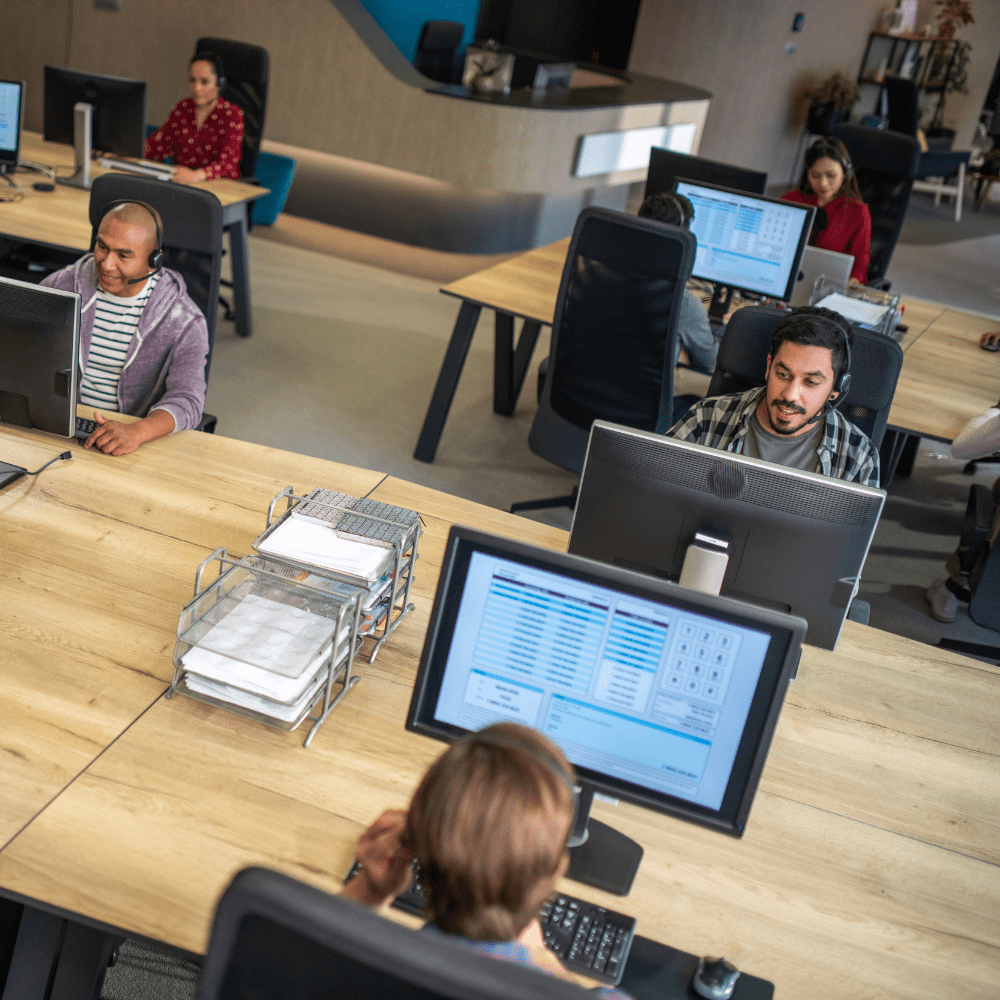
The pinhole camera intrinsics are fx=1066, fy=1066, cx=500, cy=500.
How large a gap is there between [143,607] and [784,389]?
55.5 inches

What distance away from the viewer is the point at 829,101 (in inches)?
416

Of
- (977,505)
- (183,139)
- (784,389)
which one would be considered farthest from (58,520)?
(183,139)

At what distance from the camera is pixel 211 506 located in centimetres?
215

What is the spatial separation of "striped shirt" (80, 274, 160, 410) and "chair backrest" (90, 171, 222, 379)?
0.26m

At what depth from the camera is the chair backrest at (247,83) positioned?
16.5 feet

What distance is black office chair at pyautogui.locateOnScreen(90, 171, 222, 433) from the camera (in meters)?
2.87

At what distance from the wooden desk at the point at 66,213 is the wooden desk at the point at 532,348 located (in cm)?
97

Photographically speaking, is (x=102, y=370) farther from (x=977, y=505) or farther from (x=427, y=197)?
(x=427, y=197)

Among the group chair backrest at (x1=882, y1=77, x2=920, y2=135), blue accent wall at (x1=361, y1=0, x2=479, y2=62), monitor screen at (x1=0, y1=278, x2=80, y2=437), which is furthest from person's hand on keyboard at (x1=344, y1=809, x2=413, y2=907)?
chair backrest at (x1=882, y1=77, x2=920, y2=135)

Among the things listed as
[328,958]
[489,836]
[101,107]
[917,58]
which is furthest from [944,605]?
[917,58]

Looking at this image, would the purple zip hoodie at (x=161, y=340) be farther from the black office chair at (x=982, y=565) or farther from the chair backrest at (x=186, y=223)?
the black office chair at (x=982, y=565)

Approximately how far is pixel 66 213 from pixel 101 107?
0.72 metres

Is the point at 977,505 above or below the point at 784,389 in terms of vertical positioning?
below

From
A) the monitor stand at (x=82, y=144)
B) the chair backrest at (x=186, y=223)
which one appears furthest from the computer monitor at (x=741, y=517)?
the monitor stand at (x=82, y=144)
